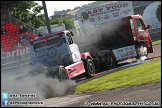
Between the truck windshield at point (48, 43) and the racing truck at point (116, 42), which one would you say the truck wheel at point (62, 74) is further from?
the racing truck at point (116, 42)

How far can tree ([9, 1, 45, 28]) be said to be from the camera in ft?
139

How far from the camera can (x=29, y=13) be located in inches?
1790

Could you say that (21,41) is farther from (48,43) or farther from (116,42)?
(48,43)

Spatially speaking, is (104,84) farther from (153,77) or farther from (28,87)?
(28,87)

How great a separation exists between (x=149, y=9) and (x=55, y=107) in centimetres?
5844

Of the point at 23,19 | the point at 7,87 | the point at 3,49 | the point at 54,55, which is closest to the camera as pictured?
the point at 7,87

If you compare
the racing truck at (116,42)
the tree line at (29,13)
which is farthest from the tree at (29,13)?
the racing truck at (116,42)

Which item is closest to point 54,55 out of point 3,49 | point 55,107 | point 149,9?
point 55,107

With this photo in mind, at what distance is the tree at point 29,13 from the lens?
139 ft

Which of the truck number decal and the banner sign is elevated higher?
the banner sign

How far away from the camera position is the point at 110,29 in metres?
18.7

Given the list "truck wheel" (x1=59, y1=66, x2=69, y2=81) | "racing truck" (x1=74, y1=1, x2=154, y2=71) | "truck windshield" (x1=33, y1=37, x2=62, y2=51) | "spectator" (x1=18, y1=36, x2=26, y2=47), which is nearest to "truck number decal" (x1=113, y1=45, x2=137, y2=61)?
"racing truck" (x1=74, y1=1, x2=154, y2=71)

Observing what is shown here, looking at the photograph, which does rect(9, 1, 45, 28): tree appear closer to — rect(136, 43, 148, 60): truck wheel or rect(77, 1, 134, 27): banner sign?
rect(77, 1, 134, 27): banner sign

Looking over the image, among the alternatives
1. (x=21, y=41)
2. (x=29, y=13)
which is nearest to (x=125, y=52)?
(x=21, y=41)
